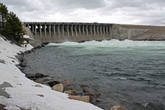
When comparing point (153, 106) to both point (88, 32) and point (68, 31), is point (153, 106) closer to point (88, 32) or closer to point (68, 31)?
point (68, 31)

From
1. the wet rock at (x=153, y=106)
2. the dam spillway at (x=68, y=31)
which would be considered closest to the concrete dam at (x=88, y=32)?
the dam spillway at (x=68, y=31)

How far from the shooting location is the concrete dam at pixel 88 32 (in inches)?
2275

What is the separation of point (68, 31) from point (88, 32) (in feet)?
32.5

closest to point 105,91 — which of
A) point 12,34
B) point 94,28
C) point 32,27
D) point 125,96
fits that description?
point 125,96

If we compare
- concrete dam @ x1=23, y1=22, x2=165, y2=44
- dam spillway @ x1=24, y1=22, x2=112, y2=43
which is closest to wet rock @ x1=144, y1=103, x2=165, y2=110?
dam spillway @ x1=24, y1=22, x2=112, y2=43

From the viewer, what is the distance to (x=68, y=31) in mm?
62031

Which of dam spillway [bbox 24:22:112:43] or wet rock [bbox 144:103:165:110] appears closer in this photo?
wet rock [bbox 144:103:165:110]

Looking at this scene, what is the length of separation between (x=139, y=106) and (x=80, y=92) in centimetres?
310

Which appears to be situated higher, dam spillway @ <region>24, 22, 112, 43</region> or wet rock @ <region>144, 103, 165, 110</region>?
dam spillway @ <region>24, 22, 112, 43</region>

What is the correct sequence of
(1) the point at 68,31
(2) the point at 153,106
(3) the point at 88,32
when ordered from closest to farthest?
(2) the point at 153,106 < (1) the point at 68,31 < (3) the point at 88,32

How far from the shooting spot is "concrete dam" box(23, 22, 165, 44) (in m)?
57.8

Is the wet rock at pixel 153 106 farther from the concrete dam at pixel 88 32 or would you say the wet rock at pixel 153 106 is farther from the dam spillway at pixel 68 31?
the concrete dam at pixel 88 32

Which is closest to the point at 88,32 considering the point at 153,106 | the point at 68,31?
the point at 68,31

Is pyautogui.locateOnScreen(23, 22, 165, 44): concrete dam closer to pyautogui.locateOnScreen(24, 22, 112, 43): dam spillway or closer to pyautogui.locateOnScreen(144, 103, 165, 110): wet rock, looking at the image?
pyautogui.locateOnScreen(24, 22, 112, 43): dam spillway
